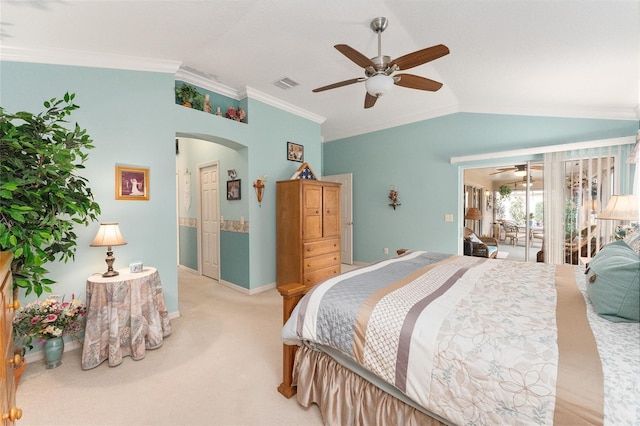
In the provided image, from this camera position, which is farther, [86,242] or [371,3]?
[86,242]

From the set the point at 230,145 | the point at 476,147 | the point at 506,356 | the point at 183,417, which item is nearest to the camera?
the point at 506,356

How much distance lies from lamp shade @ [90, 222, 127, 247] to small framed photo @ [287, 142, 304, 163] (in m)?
2.63

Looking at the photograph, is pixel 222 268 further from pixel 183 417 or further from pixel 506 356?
pixel 506 356

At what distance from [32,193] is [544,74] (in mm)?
4206

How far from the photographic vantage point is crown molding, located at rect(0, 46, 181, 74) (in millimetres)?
2254

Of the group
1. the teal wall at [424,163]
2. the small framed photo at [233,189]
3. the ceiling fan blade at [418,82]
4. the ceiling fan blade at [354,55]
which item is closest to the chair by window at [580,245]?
the teal wall at [424,163]

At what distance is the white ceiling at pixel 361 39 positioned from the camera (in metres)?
2.00

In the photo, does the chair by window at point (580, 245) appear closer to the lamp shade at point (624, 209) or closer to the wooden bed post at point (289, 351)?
the lamp shade at point (624, 209)

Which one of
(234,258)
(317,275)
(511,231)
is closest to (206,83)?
(234,258)

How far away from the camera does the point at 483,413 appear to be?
984 mm

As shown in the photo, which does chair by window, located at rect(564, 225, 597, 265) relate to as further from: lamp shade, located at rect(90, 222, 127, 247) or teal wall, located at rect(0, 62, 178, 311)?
lamp shade, located at rect(90, 222, 127, 247)

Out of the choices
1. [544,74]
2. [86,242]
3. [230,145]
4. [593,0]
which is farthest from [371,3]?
[86,242]

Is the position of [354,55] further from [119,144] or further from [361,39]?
[119,144]

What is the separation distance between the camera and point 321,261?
4113 mm
